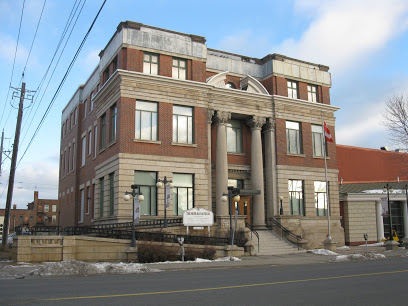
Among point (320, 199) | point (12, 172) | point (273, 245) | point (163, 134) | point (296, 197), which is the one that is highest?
point (163, 134)

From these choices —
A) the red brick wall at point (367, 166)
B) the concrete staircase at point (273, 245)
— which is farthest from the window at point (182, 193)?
the red brick wall at point (367, 166)

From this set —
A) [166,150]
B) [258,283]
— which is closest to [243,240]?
[166,150]

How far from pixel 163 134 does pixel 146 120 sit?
151 centimetres

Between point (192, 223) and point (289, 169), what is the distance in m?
11.8

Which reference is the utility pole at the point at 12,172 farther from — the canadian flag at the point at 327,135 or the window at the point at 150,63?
the canadian flag at the point at 327,135

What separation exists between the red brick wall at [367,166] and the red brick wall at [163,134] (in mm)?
21046

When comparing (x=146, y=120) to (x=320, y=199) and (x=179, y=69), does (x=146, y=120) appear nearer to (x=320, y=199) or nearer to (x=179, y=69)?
(x=179, y=69)

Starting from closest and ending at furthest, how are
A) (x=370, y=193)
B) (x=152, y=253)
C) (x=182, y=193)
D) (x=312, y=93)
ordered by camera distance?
(x=152, y=253) → (x=182, y=193) → (x=312, y=93) → (x=370, y=193)

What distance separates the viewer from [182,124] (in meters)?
30.7

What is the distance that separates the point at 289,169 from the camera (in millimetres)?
34750

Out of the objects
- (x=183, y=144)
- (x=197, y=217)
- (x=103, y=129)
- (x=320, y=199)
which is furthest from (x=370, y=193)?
(x=103, y=129)

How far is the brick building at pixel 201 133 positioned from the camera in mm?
28969

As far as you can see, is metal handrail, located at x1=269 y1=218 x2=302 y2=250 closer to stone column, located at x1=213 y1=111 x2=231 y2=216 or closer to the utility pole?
stone column, located at x1=213 y1=111 x2=231 y2=216

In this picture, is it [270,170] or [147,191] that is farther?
[270,170]
